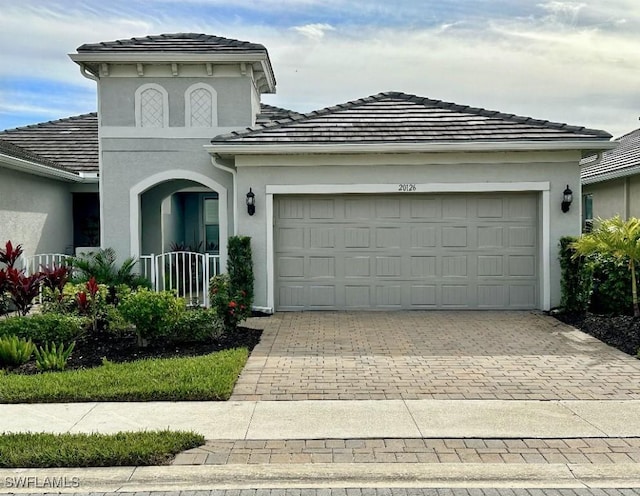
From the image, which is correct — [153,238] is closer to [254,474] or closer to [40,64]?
[40,64]

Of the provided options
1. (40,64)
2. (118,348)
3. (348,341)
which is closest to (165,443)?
(118,348)

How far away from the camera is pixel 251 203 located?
12.4m

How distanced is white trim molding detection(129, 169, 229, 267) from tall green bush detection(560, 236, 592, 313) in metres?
7.04

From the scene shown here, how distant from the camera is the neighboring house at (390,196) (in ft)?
40.7

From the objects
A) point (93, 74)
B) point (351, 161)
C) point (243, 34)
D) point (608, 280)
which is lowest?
point (608, 280)

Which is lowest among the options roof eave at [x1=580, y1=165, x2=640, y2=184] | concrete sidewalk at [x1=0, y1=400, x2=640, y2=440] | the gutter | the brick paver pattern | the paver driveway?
the brick paver pattern

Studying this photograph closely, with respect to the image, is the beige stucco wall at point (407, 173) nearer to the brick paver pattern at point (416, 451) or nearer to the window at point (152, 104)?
the window at point (152, 104)

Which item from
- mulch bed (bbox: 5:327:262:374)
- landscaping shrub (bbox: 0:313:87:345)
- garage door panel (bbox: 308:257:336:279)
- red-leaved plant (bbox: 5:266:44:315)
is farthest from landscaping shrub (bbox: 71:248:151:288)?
landscaping shrub (bbox: 0:313:87:345)

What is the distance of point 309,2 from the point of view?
1172 centimetres

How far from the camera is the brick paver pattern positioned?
16.5 feet

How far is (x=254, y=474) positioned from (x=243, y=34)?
507 inches

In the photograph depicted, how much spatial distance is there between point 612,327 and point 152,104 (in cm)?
Result: 1032

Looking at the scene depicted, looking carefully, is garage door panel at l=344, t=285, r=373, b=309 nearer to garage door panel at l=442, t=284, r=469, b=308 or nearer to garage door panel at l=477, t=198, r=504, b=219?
garage door panel at l=442, t=284, r=469, b=308

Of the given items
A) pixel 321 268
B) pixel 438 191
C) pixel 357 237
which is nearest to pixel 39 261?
pixel 321 268
